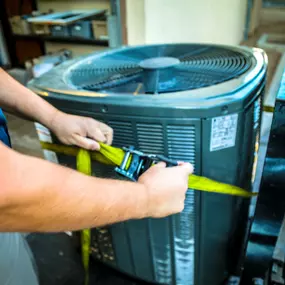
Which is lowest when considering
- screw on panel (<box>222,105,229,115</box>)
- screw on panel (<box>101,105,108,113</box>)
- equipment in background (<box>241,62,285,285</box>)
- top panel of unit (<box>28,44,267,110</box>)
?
equipment in background (<box>241,62,285,285</box>)

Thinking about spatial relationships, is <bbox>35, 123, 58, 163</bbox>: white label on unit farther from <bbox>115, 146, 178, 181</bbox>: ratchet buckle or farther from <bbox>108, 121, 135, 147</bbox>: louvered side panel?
<bbox>115, 146, 178, 181</bbox>: ratchet buckle

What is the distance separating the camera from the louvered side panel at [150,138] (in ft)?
2.45

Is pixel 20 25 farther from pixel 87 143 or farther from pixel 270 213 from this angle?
pixel 270 213

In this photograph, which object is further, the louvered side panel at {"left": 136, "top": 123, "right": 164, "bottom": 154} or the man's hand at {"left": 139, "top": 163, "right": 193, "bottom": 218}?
the louvered side panel at {"left": 136, "top": 123, "right": 164, "bottom": 154}

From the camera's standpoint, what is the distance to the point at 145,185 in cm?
53

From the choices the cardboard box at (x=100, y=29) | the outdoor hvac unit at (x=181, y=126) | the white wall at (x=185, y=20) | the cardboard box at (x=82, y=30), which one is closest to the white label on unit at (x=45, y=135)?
the outdoor hvac unit at (x=181, y=126)

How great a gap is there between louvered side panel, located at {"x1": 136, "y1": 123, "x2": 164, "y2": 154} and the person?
0.51 ft

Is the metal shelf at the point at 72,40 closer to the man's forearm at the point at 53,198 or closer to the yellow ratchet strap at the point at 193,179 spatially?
the yellow ratchet strap at the point at 193,179

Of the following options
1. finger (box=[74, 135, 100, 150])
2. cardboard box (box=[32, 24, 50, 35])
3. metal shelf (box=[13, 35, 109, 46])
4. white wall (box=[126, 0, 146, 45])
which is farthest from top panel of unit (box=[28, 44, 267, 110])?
cardboard box (box=[32, 24, 50, 35])

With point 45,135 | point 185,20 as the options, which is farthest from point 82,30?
point 45,135

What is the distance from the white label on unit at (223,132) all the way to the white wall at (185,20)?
1422 mm

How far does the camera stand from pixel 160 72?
35.7 inches

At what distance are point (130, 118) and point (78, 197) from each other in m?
0.36

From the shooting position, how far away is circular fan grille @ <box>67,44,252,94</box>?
0.87 metres
